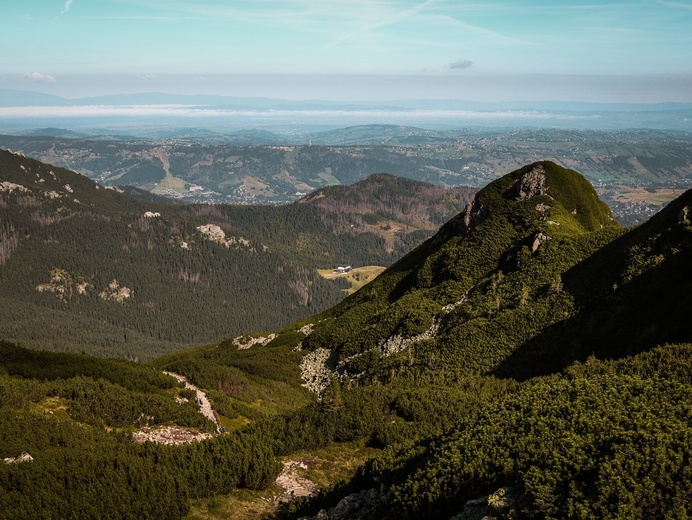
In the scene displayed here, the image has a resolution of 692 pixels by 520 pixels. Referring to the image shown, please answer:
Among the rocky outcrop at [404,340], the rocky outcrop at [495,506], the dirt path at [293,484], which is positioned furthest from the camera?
the rocky outcrop at [404,340]

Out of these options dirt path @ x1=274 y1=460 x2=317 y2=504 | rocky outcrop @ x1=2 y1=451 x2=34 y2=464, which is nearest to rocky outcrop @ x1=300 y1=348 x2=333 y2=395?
dirt path @ x1=274 y1=460 x2=317 y2=504

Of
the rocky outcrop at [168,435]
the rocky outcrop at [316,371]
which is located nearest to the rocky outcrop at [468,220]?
the rocky outcrop at [316,371]

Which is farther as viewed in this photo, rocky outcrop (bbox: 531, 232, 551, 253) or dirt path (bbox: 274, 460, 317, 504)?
rocky outcrop (bbox: 531, 232, 551, 253)

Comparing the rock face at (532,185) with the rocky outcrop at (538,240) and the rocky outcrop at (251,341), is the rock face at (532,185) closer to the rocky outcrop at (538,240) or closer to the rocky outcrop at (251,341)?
the rocky outcrop at (538,240)

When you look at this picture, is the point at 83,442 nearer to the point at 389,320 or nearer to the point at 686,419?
the point at 686,419

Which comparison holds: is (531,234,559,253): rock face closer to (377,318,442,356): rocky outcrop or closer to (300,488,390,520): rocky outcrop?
(377,318,442,356): rocky outcrop
